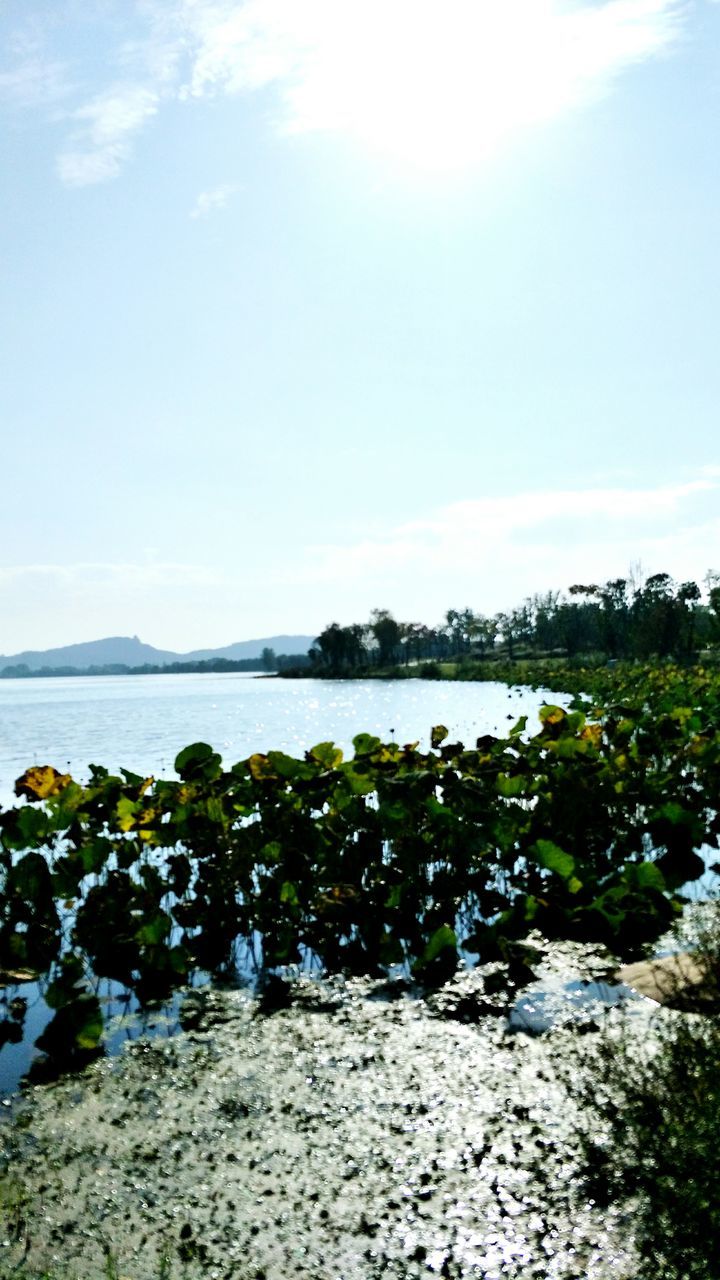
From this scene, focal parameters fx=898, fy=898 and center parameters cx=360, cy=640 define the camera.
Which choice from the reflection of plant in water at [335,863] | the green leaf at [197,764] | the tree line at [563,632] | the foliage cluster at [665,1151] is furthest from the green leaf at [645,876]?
the tree line at [563,632]

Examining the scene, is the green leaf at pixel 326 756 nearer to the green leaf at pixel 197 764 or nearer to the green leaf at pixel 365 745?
the green leaf at pixel 365 745

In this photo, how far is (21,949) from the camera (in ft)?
24.5

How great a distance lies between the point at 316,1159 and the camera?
456cm

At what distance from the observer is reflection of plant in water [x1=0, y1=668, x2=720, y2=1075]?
7648 millimetres

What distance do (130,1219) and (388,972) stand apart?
3601 millimetres

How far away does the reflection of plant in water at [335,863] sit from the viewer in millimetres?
7648

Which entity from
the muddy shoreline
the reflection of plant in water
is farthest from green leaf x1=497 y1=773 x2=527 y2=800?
the muddy shoreline

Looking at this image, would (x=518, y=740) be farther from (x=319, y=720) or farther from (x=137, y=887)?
(x=319, y=720)

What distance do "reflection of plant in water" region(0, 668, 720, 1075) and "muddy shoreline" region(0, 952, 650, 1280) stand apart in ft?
4.17

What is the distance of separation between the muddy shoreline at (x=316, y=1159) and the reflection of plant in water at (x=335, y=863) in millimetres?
1272

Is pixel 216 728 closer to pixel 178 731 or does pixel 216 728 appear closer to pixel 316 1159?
pixel 178 731

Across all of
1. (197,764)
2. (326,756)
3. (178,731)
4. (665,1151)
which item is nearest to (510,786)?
(326,756)

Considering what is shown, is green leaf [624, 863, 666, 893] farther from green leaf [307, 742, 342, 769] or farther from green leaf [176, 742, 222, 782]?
green leaf [176, 742, 222, 782]

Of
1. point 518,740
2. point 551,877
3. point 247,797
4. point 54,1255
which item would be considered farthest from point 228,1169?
point 518,740
